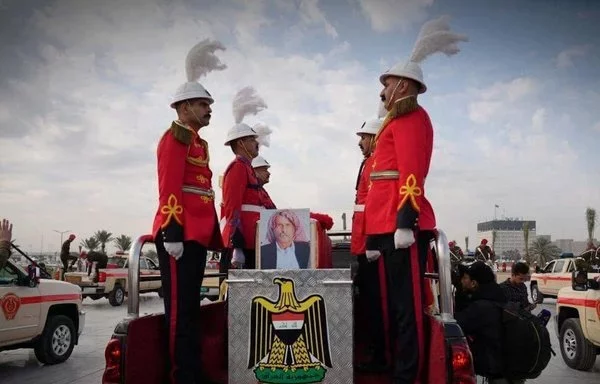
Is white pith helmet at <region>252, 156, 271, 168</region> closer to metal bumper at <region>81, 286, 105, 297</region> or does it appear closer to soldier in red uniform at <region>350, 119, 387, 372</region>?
soldier in red uniform at <region>350, 119, 387, 372</region>

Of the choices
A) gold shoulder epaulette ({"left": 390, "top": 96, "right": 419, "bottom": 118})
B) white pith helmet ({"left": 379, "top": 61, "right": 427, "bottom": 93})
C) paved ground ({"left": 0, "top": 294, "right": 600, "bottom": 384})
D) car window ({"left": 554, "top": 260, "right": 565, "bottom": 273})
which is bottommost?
paved ground ({"left": 0, "top": 294, "right": 600, "bottom": 384})

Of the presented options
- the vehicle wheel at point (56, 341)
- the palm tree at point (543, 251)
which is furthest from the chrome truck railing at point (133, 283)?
the palm tree at point (543, 251)

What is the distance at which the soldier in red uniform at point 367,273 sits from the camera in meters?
3.79

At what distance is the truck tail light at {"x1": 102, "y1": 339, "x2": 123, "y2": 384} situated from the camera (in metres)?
2.97

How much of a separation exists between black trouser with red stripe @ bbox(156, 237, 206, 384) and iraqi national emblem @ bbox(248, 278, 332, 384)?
1.40 ft

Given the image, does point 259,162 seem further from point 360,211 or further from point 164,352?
point 164,352

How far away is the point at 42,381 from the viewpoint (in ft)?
24.3

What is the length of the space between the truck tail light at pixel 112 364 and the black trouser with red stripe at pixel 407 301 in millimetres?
1530

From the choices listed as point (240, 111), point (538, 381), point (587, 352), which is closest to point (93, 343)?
point (240, 111)

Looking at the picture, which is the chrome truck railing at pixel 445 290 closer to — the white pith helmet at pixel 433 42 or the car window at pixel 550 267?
the white pith helmet at pixel 433 42

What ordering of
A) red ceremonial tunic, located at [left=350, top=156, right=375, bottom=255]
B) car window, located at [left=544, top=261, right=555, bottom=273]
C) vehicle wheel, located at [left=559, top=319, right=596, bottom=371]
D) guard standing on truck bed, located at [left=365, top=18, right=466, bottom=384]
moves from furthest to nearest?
car window, located at [left=544, top=261, right=555, bottom=273], vehicle wheel, located at [left=559, top=319, right=596, bottom=371], red ceremonial tunic, located at [left=350, top=156, right=375, bottom=255], guard standing on truck bed, located at [left=365, top=18, right=466, bottom=384]

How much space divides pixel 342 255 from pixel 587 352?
14.8 ft

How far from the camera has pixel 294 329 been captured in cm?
309

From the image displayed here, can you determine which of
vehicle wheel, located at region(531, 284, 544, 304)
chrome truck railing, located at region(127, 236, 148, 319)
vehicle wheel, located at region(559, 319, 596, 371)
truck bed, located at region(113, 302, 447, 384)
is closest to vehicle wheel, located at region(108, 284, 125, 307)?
vehicle wheel, located at region(531, 284, 544, 304)
